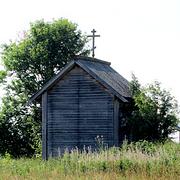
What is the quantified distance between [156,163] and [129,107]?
10742mm

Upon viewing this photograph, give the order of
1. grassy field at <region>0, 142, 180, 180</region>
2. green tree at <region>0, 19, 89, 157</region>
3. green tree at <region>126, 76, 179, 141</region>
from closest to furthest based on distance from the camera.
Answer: grassy field at <region>0, 142, 180, 180</region> → green tree at <region>126, 76, 179, 141</region> → green tree at <region>0, 19, 89, 157</region>

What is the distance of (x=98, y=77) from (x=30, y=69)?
14.4 meters

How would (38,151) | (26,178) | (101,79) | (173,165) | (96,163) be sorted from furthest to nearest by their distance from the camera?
(38,151) → (101,79) → (96,163) → (173,165) → (26,178)

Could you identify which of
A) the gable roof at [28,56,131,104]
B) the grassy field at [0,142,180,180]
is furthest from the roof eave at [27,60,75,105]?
the grassy field at [0,142,180,180]

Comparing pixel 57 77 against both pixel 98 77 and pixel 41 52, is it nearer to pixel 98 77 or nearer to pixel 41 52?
pixel 98 77

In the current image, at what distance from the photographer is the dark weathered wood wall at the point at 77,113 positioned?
85.6 ft

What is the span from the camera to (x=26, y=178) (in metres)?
14.6

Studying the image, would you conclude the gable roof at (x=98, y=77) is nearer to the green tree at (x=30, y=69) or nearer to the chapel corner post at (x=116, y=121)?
the chapel corner post at (x=116, y=121)

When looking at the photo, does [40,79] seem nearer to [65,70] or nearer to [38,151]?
[38,151]

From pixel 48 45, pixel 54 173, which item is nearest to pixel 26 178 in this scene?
pixel 54 173

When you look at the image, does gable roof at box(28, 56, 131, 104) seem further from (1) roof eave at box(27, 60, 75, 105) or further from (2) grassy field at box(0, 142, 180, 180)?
(2) grassy field at box(0, 142, 180, 180)

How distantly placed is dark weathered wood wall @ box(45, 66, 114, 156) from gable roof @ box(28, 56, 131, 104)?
39cm

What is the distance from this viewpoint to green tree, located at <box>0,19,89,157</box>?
38.6 m

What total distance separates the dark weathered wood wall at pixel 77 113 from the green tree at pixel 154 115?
4.07 ft
